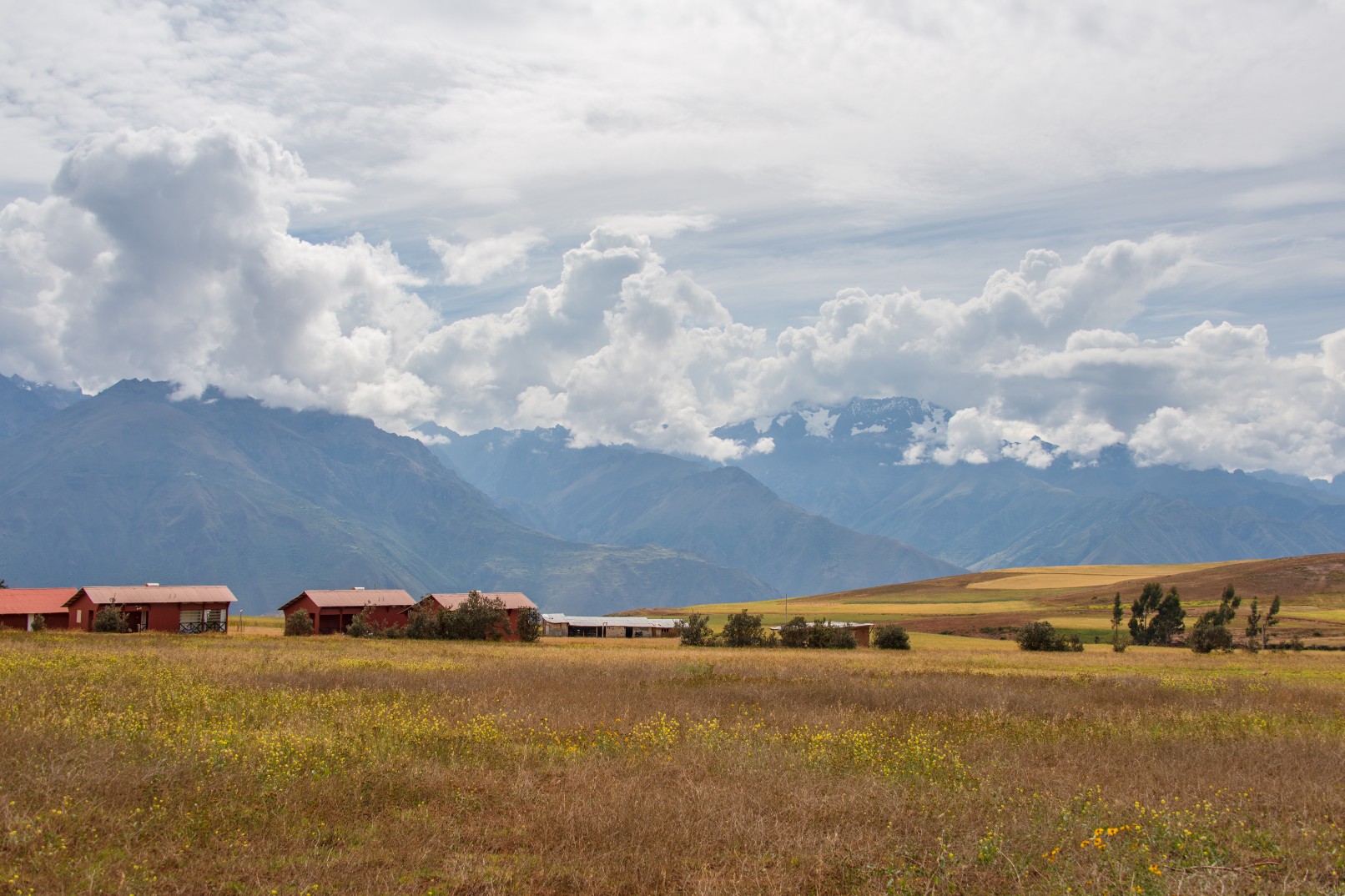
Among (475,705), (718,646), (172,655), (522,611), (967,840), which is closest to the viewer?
(967,840)

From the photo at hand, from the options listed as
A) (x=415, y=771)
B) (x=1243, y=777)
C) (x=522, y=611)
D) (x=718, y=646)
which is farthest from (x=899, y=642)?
(x=415, y=771)

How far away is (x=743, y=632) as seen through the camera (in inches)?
3095

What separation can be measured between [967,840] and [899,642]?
67.7m

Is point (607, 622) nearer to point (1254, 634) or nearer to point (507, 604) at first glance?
point (507, 604)

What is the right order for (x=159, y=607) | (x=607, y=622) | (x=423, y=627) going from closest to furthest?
(x=423, y=627) → (x=159, y=607) → (x=607, y=622)

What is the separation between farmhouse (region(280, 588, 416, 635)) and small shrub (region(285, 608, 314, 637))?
2.18 metres

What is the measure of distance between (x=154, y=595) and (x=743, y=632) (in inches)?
2046

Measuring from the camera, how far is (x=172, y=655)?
35.8m

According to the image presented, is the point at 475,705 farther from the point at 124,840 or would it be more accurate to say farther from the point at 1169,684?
the point at 1169,684

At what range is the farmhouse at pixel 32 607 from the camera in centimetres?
7719

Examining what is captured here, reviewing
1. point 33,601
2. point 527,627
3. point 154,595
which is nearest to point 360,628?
point 527,627

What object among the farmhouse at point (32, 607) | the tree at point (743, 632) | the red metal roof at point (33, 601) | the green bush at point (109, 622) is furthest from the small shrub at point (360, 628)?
the tree at point (743, 632)

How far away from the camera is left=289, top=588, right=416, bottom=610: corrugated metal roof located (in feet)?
303

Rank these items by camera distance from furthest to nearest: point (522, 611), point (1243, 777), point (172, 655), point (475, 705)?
point (522, 611), point (172, 655), point (475, 705), point (1243, 777)
